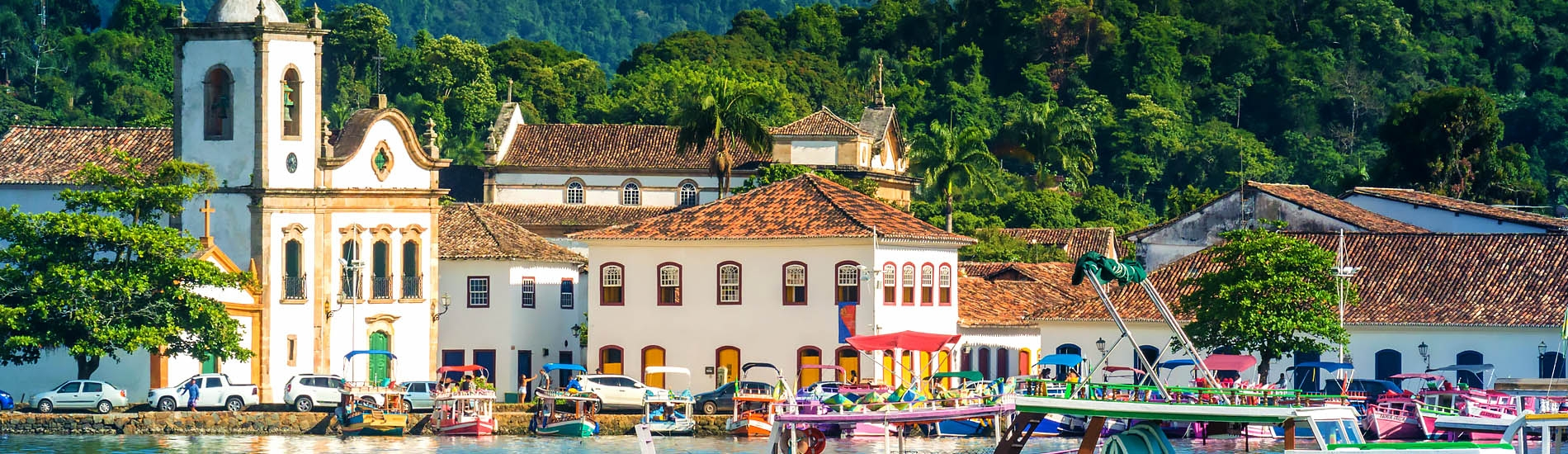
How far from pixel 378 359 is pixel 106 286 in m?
10.9

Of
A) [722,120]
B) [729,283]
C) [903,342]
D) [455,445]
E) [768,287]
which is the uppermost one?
[722,120]

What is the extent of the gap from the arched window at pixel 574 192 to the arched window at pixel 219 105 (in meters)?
36.4

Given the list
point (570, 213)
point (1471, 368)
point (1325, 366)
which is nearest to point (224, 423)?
point (1325, 366)

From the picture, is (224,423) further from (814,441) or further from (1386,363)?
(1386,363)

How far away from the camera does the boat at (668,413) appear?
59.9 metres

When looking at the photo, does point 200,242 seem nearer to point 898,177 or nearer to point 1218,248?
point 1218,248

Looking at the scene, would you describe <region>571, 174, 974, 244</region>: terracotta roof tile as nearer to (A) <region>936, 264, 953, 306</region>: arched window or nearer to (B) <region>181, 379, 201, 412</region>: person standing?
(A) <region>936, 264, 953, 306</region>: arched window

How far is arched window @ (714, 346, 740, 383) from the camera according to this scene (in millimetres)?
67062

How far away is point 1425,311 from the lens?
65375 millimetres

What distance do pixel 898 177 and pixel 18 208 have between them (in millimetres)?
50559

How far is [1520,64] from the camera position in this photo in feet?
517

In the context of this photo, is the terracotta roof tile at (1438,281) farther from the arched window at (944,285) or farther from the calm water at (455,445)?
the calm water at (455,445)

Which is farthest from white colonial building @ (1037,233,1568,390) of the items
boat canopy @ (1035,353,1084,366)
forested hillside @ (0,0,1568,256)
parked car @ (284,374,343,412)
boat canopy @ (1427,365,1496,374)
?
forested hillside @ (0,0,1568,256)

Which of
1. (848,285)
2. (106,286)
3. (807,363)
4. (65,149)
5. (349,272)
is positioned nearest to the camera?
(106,286)
